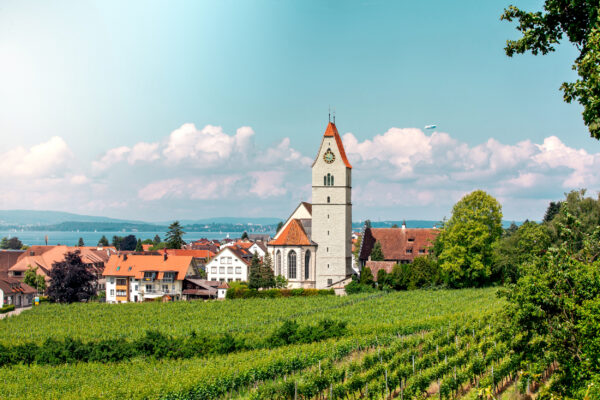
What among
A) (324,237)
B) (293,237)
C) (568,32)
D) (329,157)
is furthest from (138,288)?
(568,32)

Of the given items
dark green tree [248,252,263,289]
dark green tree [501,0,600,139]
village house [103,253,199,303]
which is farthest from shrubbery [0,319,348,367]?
village house [103,253,199,303]

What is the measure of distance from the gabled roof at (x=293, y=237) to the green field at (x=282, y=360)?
16995mm

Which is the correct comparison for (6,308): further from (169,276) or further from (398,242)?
(398,242)

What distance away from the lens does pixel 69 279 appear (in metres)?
66.3

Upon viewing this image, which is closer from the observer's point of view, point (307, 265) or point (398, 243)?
point (307, 265)

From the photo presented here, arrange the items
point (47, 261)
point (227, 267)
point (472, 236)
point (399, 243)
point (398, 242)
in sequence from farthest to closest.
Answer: point (47, 261) < point (227, 267) < point (398, 242) < point (399, 243) < point (472, 236)

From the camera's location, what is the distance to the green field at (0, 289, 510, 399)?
23.2m

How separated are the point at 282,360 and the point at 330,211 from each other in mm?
40619

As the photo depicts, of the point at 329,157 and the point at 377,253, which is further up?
the point at 329,157

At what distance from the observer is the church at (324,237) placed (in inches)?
2628

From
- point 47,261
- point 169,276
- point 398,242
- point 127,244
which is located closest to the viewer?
point 169,276

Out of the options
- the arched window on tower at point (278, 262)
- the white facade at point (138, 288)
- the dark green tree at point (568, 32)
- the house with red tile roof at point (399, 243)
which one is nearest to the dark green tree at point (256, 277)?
the arched window on tower at point (278, 262)

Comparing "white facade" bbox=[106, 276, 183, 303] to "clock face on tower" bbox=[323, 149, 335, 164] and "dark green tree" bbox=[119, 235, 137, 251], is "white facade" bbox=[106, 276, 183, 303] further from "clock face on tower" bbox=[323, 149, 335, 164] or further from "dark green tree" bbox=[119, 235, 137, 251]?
"dark green tree" bbox=[119, 235, 137, 251]

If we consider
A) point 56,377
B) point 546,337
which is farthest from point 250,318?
point 546,337
